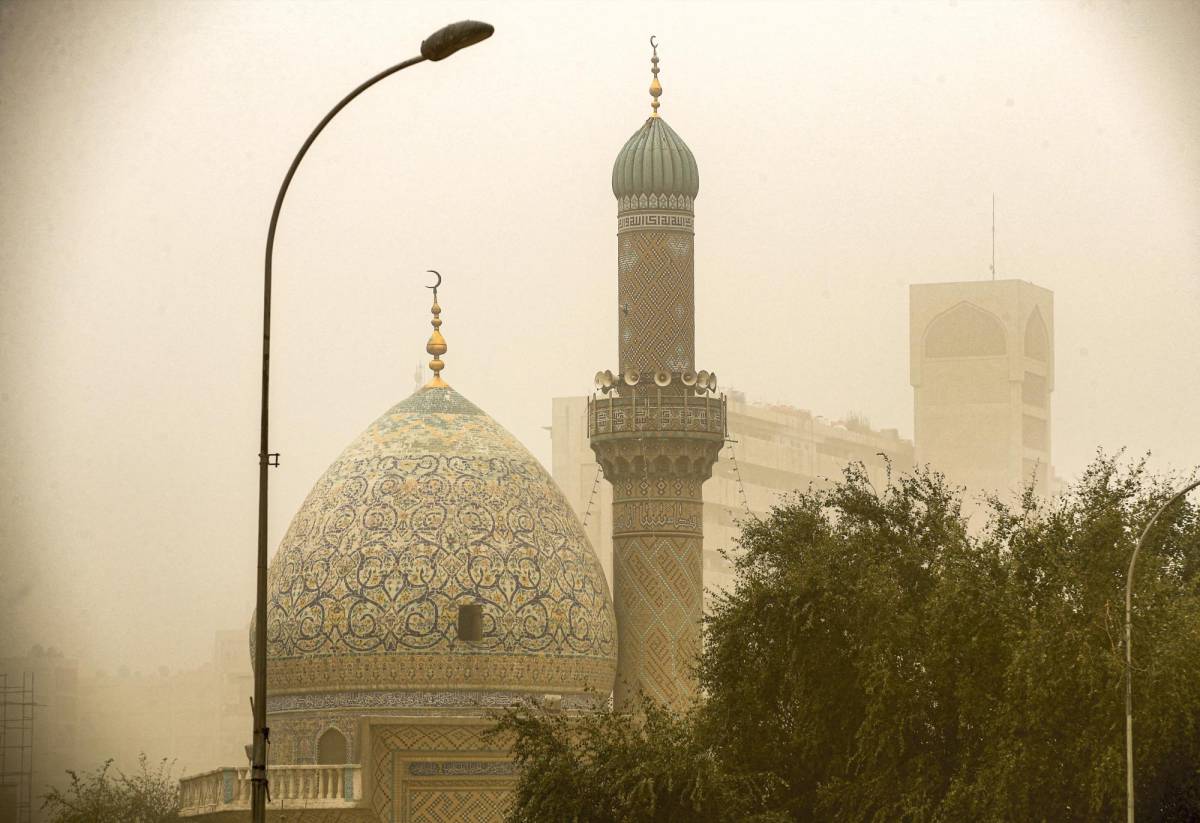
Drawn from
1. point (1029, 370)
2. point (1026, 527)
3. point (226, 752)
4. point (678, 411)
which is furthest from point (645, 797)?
point (1029, 370)

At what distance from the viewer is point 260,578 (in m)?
22.7

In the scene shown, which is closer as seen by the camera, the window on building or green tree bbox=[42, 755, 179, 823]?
green tree bbox=[42, 755, 179, 823]

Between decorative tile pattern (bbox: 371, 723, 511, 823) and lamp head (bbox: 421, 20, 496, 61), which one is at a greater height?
lamp head (bbox: 421, 20, 496, 61)

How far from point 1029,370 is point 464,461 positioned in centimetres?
6928

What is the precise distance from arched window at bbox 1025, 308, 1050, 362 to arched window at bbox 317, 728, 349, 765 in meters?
70.5

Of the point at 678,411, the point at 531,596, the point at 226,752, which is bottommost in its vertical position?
the point at 226,752

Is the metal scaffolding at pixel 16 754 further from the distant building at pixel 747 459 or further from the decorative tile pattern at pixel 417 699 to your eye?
the distant building at pixel 747 459

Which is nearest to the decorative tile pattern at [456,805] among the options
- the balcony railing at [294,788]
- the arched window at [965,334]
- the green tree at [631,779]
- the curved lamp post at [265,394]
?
the balcony railing at [294,788]

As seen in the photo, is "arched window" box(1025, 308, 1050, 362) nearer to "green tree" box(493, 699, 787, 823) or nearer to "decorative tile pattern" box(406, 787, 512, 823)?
"decorative tile pattern" box(406, 787, 512, 823)

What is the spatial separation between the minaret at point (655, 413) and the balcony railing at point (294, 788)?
15.8ft

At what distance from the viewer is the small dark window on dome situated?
134 feet

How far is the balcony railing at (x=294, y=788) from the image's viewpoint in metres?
39.7

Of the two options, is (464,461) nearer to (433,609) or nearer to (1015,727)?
(433,609)

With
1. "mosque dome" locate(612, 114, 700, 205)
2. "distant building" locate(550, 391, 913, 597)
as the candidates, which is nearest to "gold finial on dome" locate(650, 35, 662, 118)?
"mosque dome" locate(612, 114, 700, 205)
